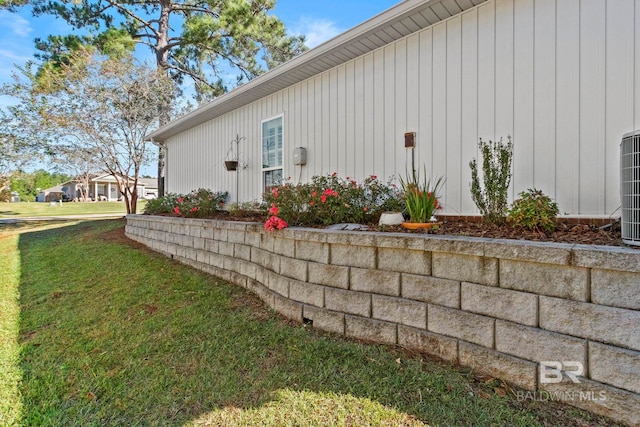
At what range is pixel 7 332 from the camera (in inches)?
127

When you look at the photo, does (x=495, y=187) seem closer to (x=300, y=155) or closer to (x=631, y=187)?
(x=631, y=187)

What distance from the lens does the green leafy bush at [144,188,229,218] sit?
21.6 feet

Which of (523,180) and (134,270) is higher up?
(523,180)

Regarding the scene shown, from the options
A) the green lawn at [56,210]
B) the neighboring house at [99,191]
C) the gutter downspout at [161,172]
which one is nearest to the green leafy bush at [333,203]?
the gutter downspout at [161,172]

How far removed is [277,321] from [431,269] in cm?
162

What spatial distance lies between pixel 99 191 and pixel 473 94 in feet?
141

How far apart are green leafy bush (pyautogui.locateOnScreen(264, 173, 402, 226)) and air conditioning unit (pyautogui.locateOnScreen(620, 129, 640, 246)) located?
2068mm

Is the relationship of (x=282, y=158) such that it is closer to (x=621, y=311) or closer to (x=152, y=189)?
(x=621, y=311)

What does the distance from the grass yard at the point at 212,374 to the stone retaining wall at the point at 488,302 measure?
0.44ft

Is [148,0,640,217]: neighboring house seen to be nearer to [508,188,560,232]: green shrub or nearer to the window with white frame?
the window with white frame

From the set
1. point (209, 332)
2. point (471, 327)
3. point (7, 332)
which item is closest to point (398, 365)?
point (471, 327)

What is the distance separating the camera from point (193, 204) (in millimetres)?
6785

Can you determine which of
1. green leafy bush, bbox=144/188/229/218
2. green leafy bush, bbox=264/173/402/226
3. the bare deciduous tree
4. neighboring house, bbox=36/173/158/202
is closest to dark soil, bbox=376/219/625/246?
green leafy bush, bbox=264/173/402/226

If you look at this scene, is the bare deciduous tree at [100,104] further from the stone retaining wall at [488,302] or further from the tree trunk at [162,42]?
the stone retaining wall at [488,302]
